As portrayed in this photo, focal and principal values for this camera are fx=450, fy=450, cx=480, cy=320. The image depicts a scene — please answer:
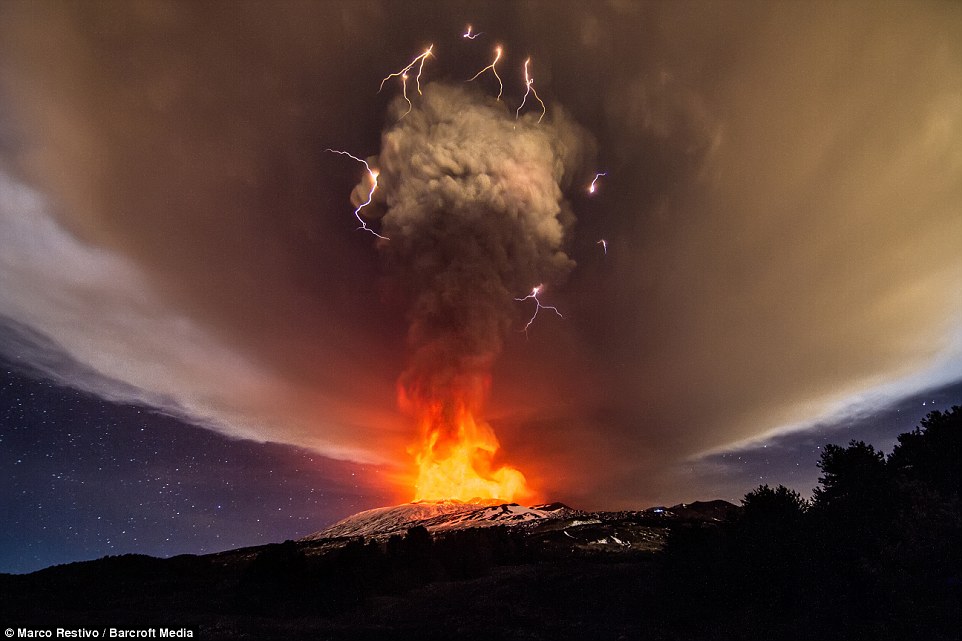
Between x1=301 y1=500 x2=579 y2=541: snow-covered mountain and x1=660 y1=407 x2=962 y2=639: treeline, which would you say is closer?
x1=660 y1=407 x2=962 y2=639: treeline

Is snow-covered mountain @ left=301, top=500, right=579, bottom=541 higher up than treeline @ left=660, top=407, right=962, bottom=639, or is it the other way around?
snow-covered mountain @ left=301, top=500, right=579, bottom=541

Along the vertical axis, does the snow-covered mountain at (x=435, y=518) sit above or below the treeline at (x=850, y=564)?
above

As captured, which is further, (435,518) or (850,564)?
(435,518)

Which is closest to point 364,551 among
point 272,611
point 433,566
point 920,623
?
point 433,566

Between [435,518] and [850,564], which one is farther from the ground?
[435,518]
